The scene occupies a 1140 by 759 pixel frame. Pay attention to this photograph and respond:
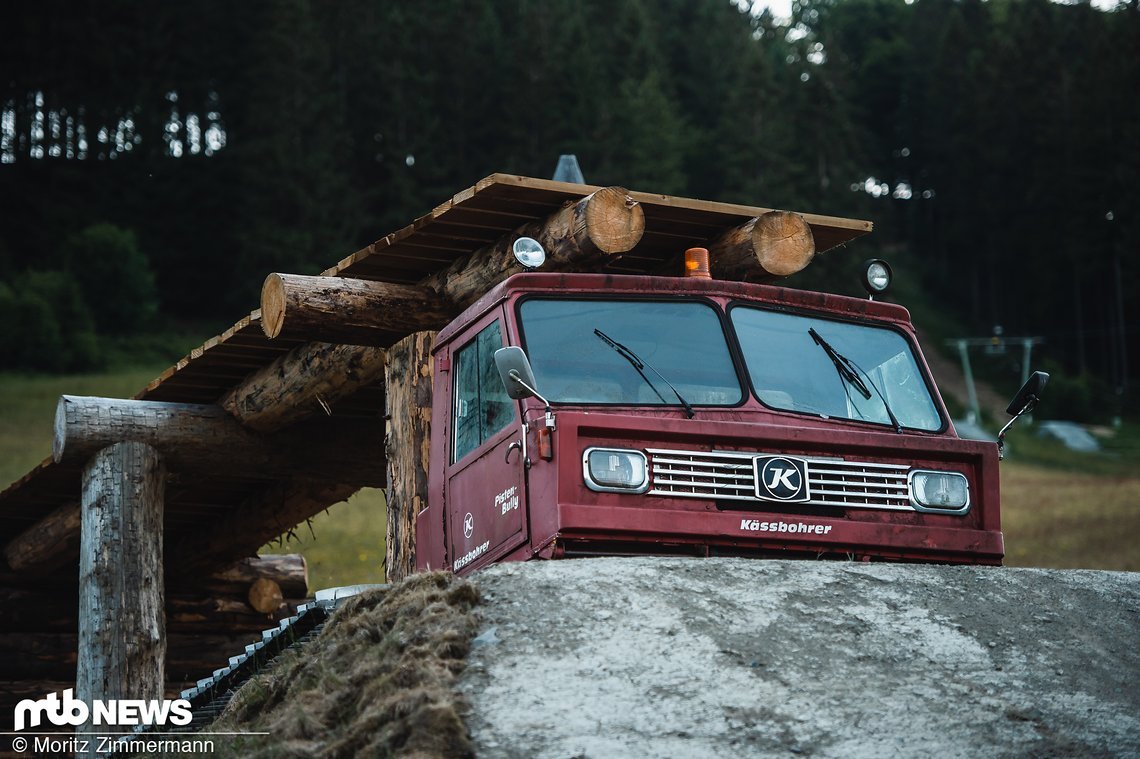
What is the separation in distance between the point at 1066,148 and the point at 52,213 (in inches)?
1691

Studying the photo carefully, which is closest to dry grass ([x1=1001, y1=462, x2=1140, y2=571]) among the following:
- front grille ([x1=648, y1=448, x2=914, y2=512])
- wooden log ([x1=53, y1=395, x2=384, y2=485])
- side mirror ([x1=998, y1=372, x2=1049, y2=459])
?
wooden log ([x1=53, y1=395, x2=384, y2=485])

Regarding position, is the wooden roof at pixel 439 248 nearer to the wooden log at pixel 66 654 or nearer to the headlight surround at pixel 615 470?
the wooden log at pixel 66 654

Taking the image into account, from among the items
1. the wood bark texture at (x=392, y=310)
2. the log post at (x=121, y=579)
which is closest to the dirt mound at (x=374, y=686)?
the wood bark texture at (x=392, y=310)

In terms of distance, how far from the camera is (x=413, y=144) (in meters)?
56.9

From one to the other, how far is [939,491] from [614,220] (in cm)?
244

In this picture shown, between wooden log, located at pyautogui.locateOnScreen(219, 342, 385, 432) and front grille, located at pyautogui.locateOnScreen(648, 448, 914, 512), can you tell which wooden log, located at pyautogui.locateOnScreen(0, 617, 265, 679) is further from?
front grille, located at pyautogui.locateOnScreen(648, 448, 914, 512)

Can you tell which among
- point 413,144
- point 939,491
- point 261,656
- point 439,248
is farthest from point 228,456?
point 413,144

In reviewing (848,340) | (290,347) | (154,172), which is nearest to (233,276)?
(154,172)

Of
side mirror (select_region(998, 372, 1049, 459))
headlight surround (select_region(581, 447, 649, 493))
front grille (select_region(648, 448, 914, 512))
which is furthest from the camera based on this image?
side mirror (select_region(998, 372, 1049, 459))

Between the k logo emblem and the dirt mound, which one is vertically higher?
the k logo emblem

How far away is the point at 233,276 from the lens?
175 feet

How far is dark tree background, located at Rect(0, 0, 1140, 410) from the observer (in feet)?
176

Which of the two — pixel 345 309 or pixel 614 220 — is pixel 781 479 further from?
pixel 345 309

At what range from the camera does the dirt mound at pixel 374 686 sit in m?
5.36
